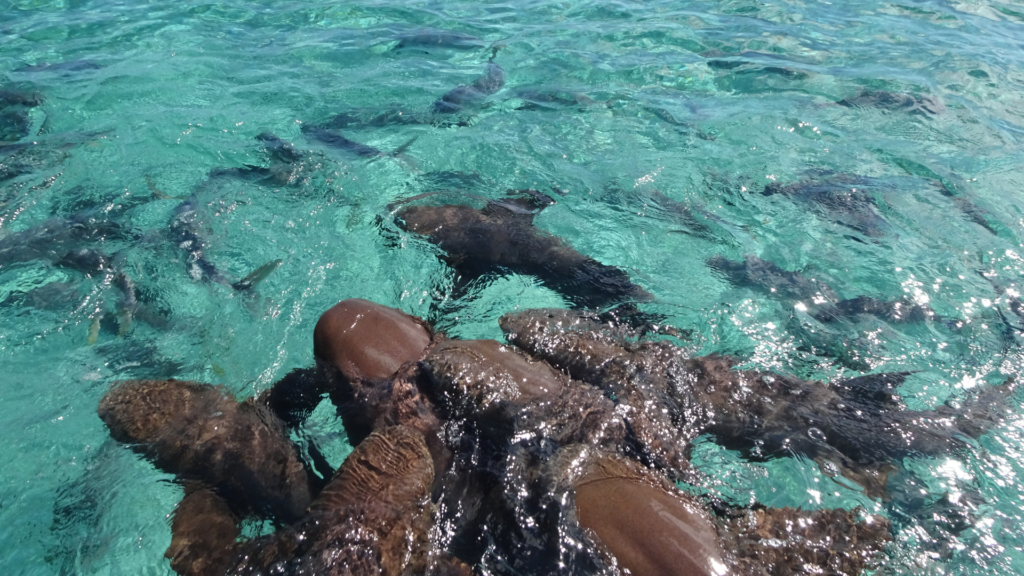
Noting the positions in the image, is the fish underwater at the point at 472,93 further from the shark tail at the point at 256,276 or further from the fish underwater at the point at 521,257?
the shark tail at the point at 256,276

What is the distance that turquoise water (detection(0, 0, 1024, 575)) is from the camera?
3771 mm

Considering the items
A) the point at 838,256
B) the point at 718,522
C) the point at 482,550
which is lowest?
the point at 838,256

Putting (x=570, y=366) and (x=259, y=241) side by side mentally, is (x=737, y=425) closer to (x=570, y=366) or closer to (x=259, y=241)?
(x=570, y=366)

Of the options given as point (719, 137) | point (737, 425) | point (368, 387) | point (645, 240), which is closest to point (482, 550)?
point (368, 387)

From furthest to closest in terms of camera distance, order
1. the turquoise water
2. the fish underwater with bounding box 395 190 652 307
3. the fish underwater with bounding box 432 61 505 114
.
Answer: the fish underwater with bounding box 432 61 505 114, the fish underwater with bounding box 395 190 652 307, the turquoise water

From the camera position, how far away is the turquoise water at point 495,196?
3.77 meters

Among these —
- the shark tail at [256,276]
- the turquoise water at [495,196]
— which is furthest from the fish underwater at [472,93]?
the shark tail at [256,276]

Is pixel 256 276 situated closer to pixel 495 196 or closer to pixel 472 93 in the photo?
pixel 495 196

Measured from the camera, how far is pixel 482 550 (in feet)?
10.0

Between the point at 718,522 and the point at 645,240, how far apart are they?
3.89 m

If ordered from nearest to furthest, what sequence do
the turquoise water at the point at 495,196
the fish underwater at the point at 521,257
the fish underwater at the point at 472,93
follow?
the turquoise water at the point at 495,196 < the fish underwater at the point at 521,257 < the fish underwater at the point at 472,93

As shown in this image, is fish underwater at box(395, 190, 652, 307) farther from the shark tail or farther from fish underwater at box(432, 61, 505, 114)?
fish underwater at box(432, 61, 505, 114)

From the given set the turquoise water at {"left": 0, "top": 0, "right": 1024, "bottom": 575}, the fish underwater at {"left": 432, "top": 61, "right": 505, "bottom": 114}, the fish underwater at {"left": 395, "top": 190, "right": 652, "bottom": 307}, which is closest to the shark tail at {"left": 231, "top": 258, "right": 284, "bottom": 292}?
the turquoise water at {"left": 0, "top": 0, "right": 1024, "bottom": 575}

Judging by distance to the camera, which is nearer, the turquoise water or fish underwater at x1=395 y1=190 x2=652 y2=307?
the turquoise water
